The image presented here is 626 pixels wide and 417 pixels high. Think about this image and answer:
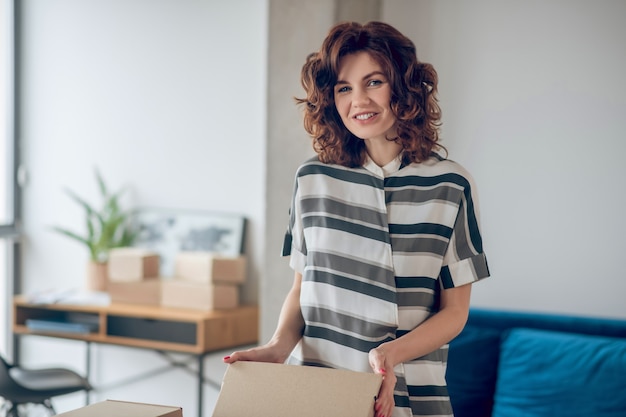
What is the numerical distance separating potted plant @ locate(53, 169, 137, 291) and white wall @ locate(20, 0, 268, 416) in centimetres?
12

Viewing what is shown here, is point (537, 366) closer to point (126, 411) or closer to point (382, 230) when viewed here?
point (382, 230)

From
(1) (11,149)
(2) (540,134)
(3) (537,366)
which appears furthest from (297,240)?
(1) (11,149)

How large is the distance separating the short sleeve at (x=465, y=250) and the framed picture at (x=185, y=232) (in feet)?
7.07

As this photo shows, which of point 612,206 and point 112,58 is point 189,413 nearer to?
point 112,58

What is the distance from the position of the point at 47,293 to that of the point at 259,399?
280cm

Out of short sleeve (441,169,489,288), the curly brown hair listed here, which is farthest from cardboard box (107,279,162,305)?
short sleeve (441,169,489,288)

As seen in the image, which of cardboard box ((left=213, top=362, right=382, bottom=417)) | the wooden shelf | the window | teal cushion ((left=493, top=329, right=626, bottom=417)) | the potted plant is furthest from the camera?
the window

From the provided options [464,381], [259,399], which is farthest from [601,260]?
[259,399]

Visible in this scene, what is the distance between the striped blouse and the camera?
155cm

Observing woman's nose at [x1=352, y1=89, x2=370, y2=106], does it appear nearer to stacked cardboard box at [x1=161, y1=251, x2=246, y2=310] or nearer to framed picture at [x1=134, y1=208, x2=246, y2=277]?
stacked cardboard box at [x1=161, y1=251, x2=246, y2=310]

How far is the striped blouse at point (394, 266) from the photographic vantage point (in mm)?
1546

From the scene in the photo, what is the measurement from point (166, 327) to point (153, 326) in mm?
74

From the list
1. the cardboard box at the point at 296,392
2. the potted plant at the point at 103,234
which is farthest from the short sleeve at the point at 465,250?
the potted plant at the point at 103,234

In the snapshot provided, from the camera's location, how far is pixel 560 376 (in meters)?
2.56
